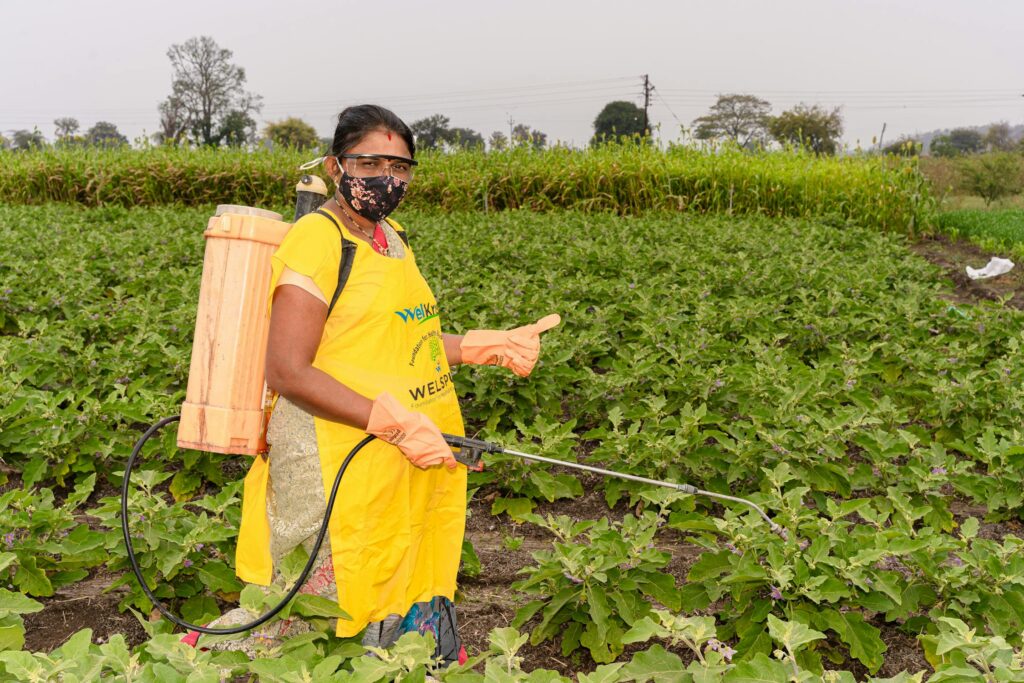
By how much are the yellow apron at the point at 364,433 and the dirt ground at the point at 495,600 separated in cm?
90

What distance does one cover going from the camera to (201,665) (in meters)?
1.70

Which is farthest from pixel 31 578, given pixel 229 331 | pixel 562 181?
pixel 562 181

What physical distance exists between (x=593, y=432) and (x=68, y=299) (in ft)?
15.0

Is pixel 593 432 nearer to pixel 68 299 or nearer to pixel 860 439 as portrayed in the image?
pixel 860 439

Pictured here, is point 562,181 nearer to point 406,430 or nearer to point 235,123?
point 406,430

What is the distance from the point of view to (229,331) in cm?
204

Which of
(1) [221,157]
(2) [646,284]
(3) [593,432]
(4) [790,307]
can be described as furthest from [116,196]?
(3) [593,432]

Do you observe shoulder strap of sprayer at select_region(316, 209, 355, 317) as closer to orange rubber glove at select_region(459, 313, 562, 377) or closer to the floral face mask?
the floral face mask

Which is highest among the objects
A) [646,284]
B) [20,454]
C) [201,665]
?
[646,284]

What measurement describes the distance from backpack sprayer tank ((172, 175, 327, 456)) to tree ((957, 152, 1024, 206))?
3117cm

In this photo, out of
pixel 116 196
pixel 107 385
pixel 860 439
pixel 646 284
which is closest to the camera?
pixel 860 439

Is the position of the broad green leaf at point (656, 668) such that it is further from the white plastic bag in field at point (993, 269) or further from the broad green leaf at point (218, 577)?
the white plastic bag in field at point (993, 269)

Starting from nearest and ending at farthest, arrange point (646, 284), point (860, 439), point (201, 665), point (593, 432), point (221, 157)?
point (201, 665)
point (860, 439)
point (593, 432)
point (646, 284)
point (221, 157)

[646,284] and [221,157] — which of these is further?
[221,157]
